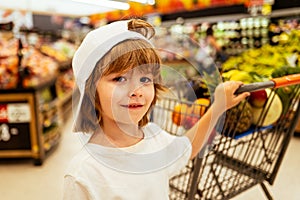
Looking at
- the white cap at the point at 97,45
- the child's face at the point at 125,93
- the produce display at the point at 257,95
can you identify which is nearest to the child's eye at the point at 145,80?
the child's face at the point at 125,93

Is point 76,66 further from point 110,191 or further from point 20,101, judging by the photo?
point 20,101

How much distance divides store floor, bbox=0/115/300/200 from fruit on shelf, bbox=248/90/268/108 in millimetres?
1176

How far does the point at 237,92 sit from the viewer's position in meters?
1.06

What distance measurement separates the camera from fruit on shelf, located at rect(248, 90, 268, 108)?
4.30ft

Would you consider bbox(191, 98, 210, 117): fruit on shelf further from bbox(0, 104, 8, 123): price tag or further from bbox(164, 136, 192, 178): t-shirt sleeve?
bbox(0, 104, 8, 123): price tag

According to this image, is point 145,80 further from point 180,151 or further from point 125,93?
point 180,151

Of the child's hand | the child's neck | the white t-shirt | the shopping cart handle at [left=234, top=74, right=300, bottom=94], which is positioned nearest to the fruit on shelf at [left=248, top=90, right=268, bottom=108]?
the shopping cart handle at [left=234, top=74, right=300, bottom=94]

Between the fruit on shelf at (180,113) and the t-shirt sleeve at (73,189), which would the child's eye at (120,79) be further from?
the fruit on shelf at (180,113)

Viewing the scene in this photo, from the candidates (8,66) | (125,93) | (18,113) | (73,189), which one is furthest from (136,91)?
(8,66)

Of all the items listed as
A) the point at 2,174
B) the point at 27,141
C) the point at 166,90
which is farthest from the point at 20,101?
the point at 166,90

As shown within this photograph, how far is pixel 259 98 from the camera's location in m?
1.32

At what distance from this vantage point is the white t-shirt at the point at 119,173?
838 millimetres

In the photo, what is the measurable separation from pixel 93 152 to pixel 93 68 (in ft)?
0.81

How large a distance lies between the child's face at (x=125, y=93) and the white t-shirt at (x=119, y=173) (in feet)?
0.40
